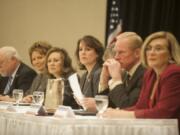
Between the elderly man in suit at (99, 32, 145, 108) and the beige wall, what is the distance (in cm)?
263

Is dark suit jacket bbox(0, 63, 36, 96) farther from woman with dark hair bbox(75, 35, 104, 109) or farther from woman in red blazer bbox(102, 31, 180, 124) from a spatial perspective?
woman in red blazer bbox(102, 31, 180, 124)

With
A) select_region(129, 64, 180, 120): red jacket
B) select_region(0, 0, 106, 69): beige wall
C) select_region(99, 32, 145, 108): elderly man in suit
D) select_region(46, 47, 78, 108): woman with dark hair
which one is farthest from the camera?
select_region(0, 0, 106, 69): beige wall

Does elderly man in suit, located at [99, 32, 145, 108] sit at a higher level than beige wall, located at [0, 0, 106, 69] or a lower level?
lower

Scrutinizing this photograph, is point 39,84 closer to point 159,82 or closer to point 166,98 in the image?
point 159,82

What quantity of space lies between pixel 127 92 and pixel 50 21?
3511mm

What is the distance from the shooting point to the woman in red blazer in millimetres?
2092

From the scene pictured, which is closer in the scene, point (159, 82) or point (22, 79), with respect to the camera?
point (159, 82)

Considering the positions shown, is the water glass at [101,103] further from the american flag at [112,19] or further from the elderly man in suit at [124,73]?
the american flag at [112,19]

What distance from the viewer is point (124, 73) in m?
2.89

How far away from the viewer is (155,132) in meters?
1.94

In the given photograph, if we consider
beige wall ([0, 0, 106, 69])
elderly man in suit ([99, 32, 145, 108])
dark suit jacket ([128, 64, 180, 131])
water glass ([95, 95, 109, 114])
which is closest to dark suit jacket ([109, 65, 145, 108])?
elderly man in suit ([99, 32, 145, 108])

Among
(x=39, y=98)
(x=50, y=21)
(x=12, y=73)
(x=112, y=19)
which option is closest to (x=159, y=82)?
(x=39, y=98)

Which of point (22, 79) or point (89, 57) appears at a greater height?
point (89, 57)

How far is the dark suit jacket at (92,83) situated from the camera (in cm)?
313
